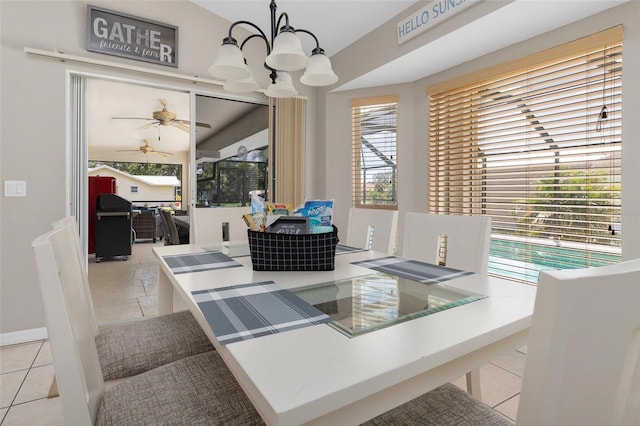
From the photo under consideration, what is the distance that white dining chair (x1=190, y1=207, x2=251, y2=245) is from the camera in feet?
7.37

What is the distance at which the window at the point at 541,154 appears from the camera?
2.04 metres

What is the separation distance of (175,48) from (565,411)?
3.49 metres

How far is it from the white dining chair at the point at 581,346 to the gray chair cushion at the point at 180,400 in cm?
66

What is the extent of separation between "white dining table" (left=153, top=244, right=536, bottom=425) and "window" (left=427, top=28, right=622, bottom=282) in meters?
1.58

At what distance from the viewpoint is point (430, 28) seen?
243cm

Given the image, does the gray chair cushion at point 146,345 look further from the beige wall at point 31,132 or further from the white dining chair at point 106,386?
the beige wall at point 31,132

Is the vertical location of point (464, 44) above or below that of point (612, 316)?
above

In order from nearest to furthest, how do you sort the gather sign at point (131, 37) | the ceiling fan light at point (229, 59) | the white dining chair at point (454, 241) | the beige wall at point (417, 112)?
the white dining chair at point (454, 241) → the ceiling fan light at point (229, 59) → the beige wall at point (417, 112) → the gather sign at point (131, 37)

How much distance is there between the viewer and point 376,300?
0.99 meters

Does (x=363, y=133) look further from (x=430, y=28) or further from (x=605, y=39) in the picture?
(x=605, y=39)

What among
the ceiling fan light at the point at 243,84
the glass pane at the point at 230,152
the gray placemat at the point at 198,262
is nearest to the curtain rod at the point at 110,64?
the glass pane at the point at 230,152

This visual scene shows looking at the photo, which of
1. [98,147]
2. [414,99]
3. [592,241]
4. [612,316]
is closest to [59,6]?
[414,99]

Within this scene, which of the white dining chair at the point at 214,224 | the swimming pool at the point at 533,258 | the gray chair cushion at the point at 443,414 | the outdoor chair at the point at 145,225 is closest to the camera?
the gray chair cushion at the point at 443,414

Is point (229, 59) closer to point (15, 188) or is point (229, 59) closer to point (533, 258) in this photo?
point (15, 188)
